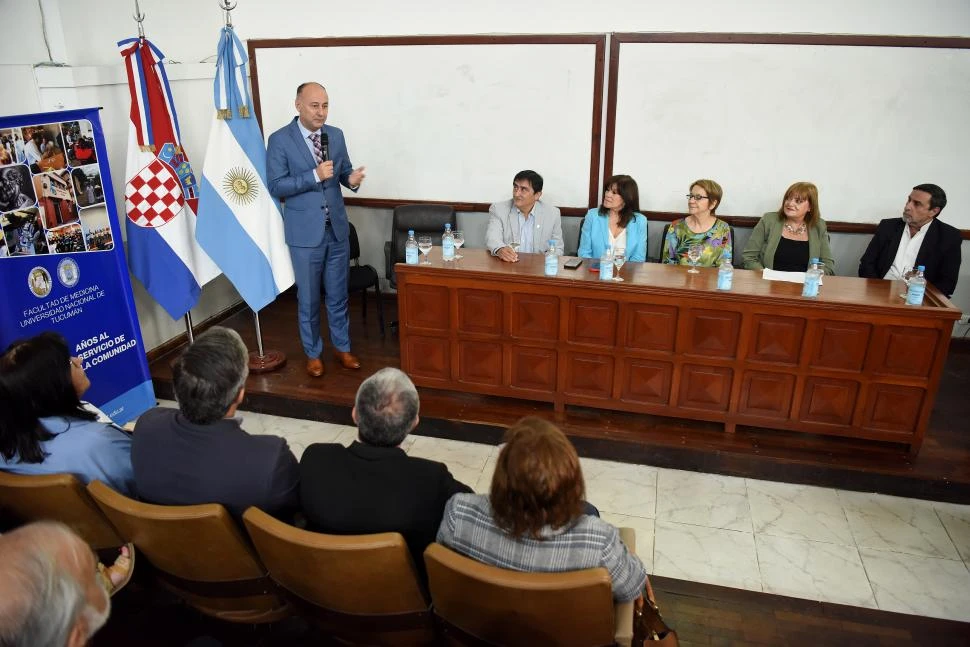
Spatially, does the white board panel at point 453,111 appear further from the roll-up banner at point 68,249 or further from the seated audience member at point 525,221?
the roll-up banner at point 68,249

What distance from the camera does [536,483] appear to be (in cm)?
158

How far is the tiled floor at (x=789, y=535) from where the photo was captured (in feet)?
9.08

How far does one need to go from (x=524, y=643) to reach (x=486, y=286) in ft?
7.24

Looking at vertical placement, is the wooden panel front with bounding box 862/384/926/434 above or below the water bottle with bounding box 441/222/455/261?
below

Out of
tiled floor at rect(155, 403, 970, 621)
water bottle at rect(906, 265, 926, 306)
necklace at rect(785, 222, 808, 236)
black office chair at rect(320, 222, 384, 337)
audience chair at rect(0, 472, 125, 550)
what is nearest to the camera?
audience chair at rect(0, 472, 125, 550)

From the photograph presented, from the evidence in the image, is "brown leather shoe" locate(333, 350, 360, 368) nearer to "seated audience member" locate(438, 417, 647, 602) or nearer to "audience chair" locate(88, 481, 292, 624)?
"audience chair" locate(88, 481, 292, 624)

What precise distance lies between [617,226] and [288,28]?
9.38ft

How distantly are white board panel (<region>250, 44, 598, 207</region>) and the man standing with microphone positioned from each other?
3.65 feet

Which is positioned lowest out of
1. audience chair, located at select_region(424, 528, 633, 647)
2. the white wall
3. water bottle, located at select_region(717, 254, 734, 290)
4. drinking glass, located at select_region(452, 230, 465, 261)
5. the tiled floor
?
the tiled floor

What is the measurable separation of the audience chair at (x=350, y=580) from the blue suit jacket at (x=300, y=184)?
244 centimetres

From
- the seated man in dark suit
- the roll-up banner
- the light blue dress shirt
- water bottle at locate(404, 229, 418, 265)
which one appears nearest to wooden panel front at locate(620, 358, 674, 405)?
water bottle at locate(404, 229, 418, 265)

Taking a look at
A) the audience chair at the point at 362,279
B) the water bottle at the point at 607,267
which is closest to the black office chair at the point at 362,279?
the audience chair at the point at 362,279

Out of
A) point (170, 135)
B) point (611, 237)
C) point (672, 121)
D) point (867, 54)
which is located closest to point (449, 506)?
point (611, 237)

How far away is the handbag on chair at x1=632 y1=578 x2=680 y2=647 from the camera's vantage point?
6.40ft
